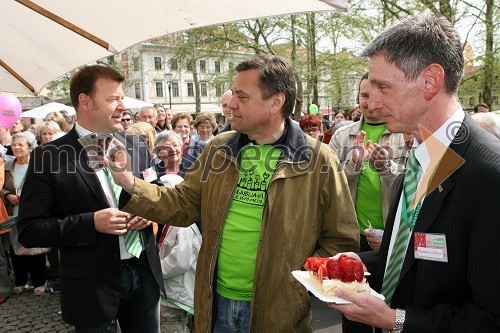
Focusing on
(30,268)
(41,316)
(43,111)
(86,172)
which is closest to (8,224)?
(30,268)

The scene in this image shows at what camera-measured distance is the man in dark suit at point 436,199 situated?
1.34m

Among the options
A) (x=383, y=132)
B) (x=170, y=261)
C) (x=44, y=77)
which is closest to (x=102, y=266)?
(x=170, y=261)

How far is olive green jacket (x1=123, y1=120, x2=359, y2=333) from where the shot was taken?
2.28 m

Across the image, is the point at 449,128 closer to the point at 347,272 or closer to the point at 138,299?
the point at 347,272

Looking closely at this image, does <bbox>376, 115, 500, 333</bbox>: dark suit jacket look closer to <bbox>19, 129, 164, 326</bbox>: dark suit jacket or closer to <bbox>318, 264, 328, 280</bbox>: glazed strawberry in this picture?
<bbox>318, 264, 328, 280</bbox>: glazed strawberry

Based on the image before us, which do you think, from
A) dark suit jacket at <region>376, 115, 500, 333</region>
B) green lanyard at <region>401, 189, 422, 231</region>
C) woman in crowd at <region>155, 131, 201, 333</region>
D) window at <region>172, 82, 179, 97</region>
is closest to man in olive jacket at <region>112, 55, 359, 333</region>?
green lanyard at <region>401, 189, 422, 231</region>

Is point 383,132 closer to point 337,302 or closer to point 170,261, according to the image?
point 170,261

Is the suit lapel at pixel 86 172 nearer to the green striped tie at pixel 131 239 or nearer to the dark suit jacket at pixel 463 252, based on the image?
the green striped tie at pixel 131 239

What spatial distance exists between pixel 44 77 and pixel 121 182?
1047mm

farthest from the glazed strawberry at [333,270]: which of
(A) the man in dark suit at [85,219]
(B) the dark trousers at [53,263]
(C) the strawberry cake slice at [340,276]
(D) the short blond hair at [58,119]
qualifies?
(D) the short blond hair at [58,119]

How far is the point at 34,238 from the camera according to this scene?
2508 mm

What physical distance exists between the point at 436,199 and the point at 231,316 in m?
1.47

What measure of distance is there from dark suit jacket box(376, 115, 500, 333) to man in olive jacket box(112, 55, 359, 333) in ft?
2.65

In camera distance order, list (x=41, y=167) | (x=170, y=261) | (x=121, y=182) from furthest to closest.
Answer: (x=170, y=261), (x=41, y=167), (x=121, y=182)
